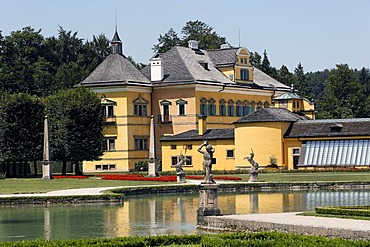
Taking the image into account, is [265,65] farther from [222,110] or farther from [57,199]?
[57,199]

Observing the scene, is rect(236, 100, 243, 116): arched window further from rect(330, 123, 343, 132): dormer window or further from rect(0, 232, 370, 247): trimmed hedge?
rect(0, 232, 370, 247): trimmed hedge

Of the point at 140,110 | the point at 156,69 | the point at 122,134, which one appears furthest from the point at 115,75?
the point at 122,134

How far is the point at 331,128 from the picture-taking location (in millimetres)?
64312

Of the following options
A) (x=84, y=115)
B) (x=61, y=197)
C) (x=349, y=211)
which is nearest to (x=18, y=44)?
(x=84, y=115)

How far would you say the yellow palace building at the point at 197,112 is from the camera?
65375 millimetres

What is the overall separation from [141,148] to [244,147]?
12570 millimetres

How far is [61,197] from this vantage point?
37.1 m

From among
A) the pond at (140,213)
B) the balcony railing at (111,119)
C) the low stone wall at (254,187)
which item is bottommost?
the pond at (140,213)

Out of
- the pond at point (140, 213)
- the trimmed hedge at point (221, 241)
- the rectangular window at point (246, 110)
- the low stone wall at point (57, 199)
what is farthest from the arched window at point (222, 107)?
the trimmed hedge at point (221, 241)

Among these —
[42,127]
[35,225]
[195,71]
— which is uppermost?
[195,71]

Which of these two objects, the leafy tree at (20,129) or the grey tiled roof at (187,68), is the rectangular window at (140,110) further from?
the leafy tree at (20,129)

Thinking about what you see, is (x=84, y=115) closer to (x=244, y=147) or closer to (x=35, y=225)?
(x=244, y=147)

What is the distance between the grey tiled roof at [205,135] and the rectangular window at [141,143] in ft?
15.6

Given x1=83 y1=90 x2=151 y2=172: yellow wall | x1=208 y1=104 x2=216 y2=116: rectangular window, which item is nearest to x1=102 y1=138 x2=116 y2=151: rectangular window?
x1=83 y1=90 x2=151 y2=172: yellow wall
